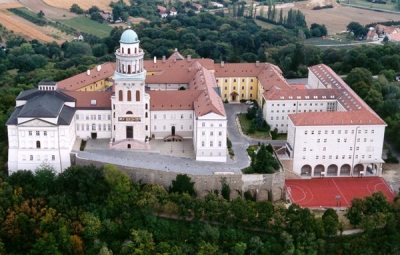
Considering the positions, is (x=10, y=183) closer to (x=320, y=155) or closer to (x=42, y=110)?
(x=42, y=110)

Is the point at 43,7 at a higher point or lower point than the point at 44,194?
higher

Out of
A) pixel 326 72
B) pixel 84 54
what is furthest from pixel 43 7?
pixel 326 72

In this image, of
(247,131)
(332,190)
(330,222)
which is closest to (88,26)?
(247,131)

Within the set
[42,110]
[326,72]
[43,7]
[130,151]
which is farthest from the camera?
[43,7]

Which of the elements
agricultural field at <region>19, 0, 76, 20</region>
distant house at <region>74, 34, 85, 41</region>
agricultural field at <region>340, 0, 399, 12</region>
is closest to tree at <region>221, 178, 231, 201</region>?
distant house at <region>74, 34, 85, 41</region>

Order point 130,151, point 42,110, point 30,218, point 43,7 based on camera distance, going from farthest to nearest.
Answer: point 43,7
point 130,151
point 42,110
point 30,218

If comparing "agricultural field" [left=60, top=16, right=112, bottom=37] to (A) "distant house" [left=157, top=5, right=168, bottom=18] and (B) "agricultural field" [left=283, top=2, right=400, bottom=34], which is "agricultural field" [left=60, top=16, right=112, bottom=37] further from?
(B) "agricultural field" [left=283, top=2, right=400, bottom=34]
